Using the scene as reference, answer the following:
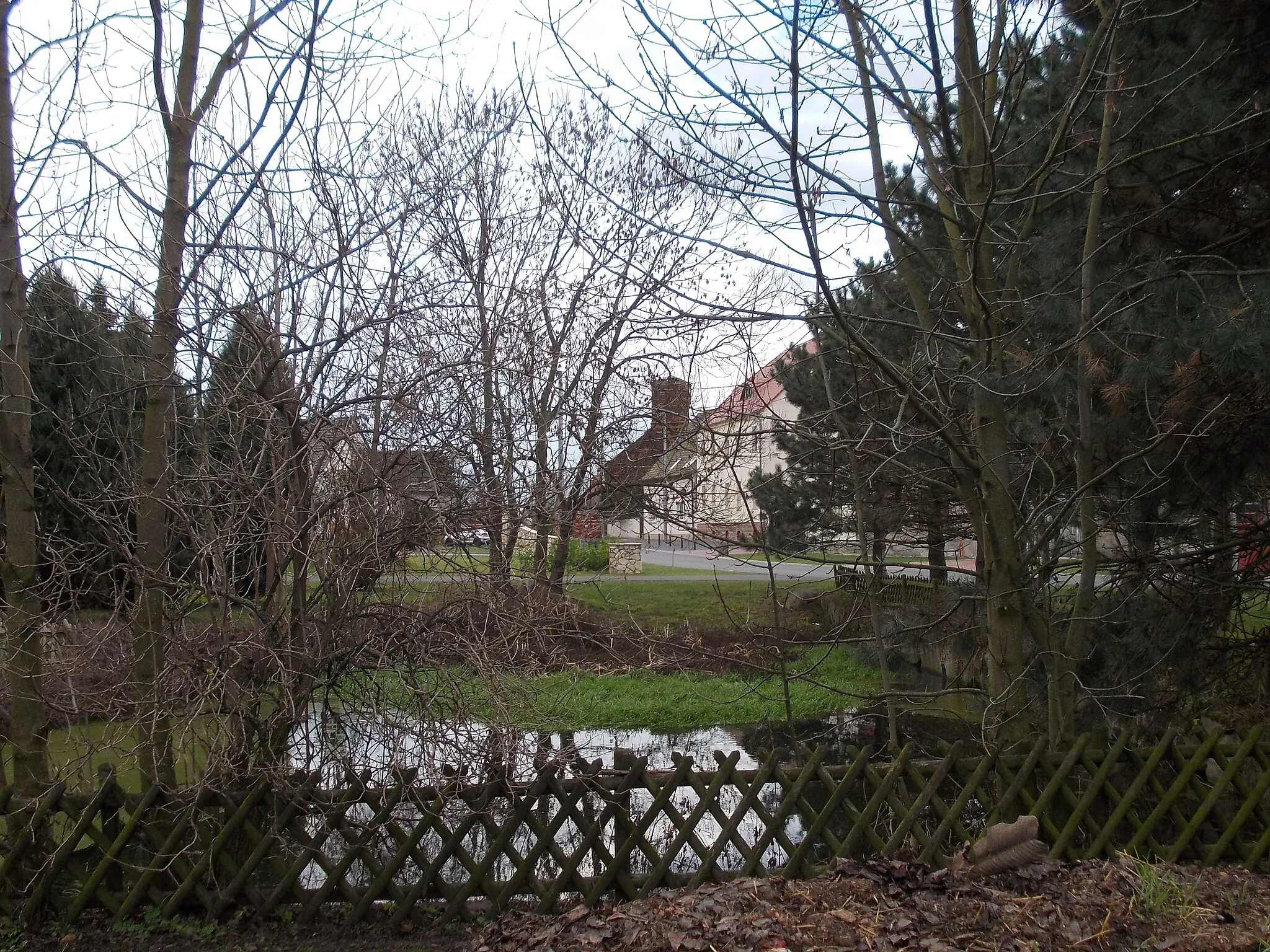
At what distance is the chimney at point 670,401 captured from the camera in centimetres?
627

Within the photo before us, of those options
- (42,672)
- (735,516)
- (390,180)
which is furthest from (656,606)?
(42,672)

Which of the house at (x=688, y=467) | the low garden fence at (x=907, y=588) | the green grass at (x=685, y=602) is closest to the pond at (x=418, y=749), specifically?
the low garden fence at (x=907, y=588)

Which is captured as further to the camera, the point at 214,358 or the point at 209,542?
the point at 214,358

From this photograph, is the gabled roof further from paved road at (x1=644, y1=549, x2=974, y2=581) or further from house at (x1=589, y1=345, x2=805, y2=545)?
paved road at (x1=644, y1=549, x2=974, y2=581)

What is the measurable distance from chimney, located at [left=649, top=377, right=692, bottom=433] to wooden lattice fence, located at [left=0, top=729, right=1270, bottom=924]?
2.41m

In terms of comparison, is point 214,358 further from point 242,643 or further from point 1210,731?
point 1210,731

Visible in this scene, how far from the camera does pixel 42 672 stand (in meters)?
4.38

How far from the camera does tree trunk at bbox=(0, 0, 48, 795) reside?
171 inches

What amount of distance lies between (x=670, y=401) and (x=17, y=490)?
4175 millimetres

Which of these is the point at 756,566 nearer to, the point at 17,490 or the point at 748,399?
the point at 748,399

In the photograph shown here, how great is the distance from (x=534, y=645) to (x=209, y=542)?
164 cm

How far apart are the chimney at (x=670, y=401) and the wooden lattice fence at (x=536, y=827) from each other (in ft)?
7.92

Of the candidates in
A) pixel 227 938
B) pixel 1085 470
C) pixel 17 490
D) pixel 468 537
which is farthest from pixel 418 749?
pixel 1085 470

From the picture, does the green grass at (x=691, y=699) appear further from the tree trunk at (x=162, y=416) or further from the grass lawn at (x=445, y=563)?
the tree trunk at (x=162, y=416)
